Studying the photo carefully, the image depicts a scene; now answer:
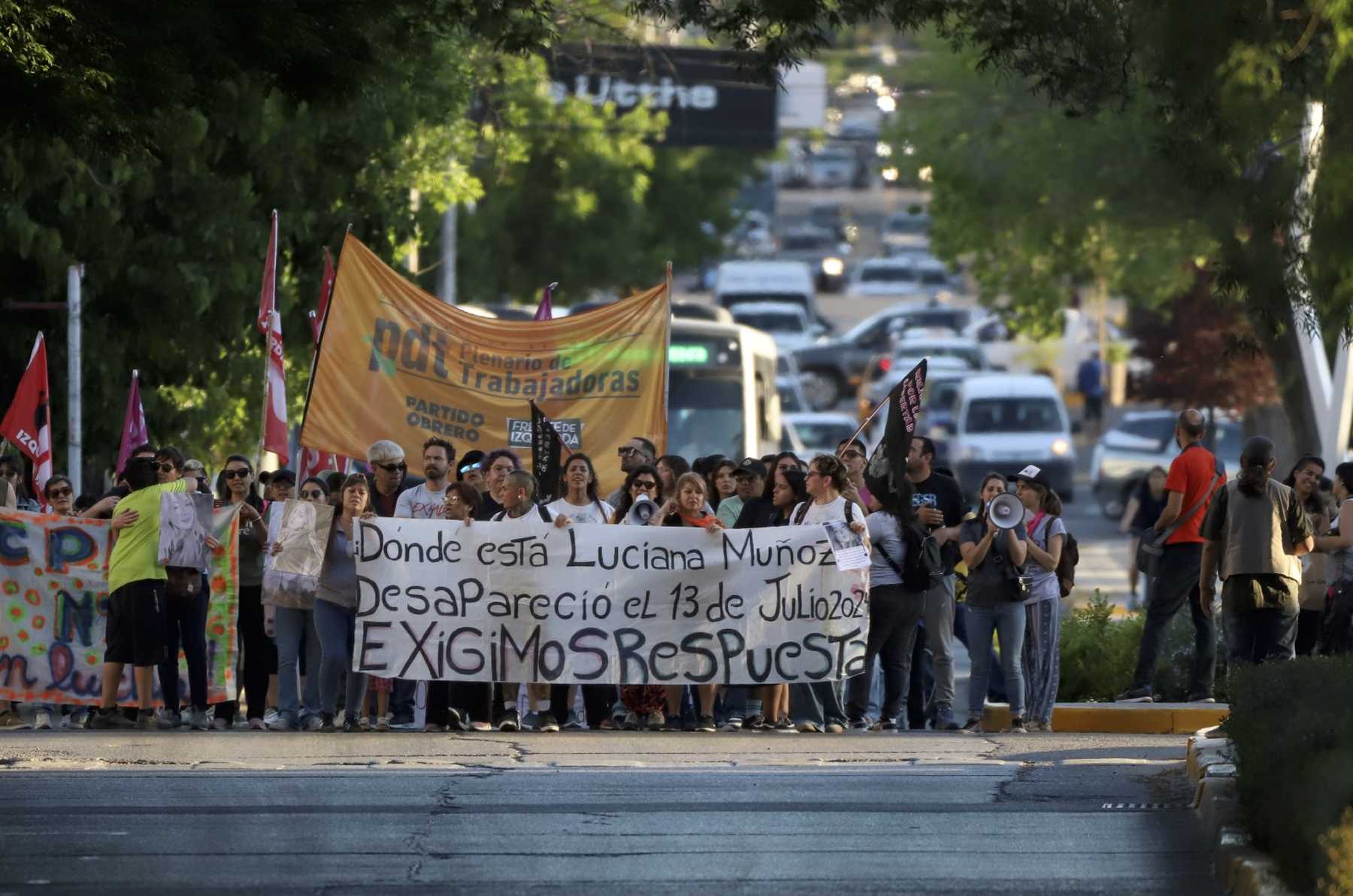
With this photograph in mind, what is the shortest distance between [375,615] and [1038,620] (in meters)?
3.85

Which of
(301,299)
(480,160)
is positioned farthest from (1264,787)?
(480,160)

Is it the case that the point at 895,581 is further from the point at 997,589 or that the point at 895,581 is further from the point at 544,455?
the point at 544,455

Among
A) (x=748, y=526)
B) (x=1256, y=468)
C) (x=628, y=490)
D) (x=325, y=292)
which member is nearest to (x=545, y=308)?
(x=325, y=292)

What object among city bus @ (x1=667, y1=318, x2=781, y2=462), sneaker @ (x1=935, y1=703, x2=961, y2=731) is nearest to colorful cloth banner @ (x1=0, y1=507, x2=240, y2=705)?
sneaker @ (x1=935, y1=703, x2=961, y2=731)

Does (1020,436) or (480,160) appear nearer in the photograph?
(480,160)

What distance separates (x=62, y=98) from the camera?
1132cm

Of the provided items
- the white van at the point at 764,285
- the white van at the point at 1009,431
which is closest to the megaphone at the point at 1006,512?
the white van at the point at 1009,431

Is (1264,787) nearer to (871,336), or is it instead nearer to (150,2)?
(150,2)

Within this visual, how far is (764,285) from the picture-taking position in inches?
2221

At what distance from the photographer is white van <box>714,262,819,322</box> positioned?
2210 inches

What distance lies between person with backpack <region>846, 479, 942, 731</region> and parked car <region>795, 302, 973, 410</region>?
32266mm

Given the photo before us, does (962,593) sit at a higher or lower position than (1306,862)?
higher

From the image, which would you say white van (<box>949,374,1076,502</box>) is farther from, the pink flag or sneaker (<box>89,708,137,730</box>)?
sneaker (<box>89,708,137,730</box>)

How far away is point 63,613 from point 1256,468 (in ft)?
23.0
